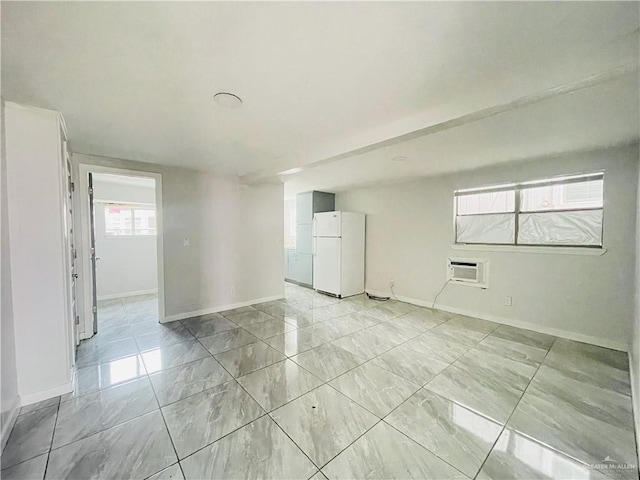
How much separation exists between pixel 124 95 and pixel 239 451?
2.48 meters

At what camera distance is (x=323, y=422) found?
5.53 ft

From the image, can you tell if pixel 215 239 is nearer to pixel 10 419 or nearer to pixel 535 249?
pixel 10 419

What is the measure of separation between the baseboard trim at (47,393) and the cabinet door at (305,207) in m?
4.35

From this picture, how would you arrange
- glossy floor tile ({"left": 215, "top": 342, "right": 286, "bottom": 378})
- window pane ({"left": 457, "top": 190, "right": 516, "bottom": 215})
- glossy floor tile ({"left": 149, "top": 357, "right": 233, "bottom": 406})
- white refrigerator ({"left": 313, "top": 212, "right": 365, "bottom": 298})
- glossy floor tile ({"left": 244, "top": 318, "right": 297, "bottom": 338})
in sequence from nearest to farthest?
glossy floor tile ({"left": 149, "top": 357, "right": 233, "bottom": 406}) < glossy floor tile ({"left": 215, "top": 342, "right": 286, "bottom": 378}) < glossy floor tile ({"left": 244, "top": 318, "right": 297, "bottom": 338}) < window pane ({"left": 457, "top": 190, "right": 516, "bottom": 215}) < white refrigerator ({"left": 313, "top": 212, "right": 365, "bottom": 298})

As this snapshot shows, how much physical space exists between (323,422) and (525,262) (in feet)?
11.1

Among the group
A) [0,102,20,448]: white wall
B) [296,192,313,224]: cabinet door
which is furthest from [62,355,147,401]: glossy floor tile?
[296,192,313,224]: cabinet door

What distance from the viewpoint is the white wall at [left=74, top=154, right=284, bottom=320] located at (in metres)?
3.61

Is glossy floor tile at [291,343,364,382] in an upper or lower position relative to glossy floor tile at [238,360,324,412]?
lower

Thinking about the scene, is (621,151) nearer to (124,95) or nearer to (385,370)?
(385,370)

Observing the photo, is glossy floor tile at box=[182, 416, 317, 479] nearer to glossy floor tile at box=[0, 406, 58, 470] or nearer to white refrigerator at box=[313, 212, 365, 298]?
glossy floor tile at box=[0, 406, 58, 470]

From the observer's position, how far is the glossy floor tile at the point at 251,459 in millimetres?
1319

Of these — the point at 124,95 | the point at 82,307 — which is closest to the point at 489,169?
the point at 124,95

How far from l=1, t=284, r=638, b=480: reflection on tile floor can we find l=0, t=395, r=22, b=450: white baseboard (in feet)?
0.15

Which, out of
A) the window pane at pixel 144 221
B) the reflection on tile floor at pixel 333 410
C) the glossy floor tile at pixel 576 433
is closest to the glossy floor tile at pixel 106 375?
the reflection on tile floor at pixel 333 410
